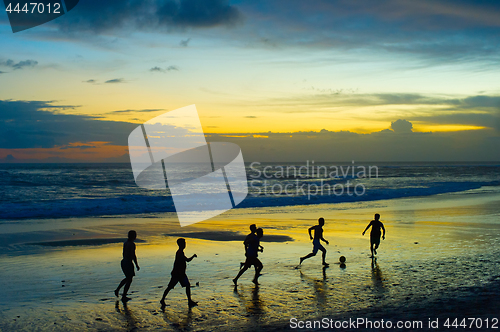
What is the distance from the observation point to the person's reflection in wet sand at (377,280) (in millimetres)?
7695

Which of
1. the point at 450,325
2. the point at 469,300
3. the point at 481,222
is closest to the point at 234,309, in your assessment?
the point at 450,325

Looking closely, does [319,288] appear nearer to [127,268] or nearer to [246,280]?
[246,280]

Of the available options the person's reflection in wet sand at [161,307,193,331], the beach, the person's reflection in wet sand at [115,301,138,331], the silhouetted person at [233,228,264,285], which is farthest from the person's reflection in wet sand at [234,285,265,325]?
the person's reflection in wet sand at [115,301,138,331]

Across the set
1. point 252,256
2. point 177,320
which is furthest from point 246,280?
point 177,320

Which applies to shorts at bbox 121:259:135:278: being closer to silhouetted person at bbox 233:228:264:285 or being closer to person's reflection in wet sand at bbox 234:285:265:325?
person's reflection in wet sand at bbox 234:285:265:325

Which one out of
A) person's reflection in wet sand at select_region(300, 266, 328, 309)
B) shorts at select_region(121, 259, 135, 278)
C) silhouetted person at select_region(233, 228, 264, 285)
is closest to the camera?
person's reflection in wet sand at select_region(300, 266, 328, 309)

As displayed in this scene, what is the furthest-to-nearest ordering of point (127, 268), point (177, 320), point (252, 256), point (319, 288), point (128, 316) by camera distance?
1. point (252, 256)
2. point (319, 288)
3. point (127, 268)
4. point (128, 316)
5. point (177, 320)

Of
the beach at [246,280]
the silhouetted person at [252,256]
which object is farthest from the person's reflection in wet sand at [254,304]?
the silhouetted person at [252,256]

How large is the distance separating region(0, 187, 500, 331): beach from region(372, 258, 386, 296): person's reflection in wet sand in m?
0.02

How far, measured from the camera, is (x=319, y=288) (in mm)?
7992

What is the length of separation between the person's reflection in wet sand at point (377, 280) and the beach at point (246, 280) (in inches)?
0.8

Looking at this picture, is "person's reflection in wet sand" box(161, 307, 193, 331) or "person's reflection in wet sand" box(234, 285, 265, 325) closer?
"person's reflection in wet sand" box(161, 307, 193, 331)

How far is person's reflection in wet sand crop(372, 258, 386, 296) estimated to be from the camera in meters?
7.70

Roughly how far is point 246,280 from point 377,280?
2.86 meters
